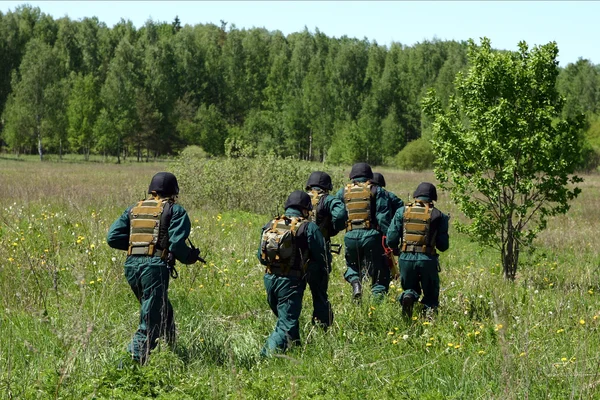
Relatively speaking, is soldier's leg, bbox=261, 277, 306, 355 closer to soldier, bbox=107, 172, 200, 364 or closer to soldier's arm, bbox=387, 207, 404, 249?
soldier, bbox=107, 172, 200, 364

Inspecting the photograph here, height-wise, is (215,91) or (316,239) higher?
(215,91)

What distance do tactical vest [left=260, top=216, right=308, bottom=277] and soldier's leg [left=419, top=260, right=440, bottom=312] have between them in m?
1.78

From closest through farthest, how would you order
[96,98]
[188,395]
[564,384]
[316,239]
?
1. [188,395]
2. [564,384]
3. [316,239]
4. [96,98]

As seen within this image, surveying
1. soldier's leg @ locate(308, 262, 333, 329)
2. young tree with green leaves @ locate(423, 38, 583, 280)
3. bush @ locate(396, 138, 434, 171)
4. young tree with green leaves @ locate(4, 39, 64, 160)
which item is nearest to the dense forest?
young tree with green leaves @ locate(4, 39, 64, 160)

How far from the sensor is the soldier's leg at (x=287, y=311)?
6.54 m

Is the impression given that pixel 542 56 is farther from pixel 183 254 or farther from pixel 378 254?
pixel 183 254

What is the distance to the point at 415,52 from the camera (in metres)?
118

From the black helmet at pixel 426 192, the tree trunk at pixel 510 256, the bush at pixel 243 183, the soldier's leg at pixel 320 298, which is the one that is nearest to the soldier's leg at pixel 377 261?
the black helmet at pixel 426 192

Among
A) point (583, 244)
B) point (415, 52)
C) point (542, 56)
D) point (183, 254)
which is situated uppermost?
point (415, 52)

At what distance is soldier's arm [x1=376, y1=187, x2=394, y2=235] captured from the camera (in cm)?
901

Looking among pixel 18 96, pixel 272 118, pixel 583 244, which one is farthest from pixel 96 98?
pixel 583 244

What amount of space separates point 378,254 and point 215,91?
98.3 meters

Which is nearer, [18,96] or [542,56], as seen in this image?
[542,56]

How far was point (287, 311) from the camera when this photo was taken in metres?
6.56
